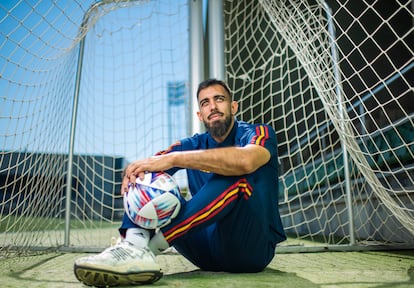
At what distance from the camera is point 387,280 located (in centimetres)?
127

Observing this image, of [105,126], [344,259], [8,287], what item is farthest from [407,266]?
[105,126]

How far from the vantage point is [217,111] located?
1.58 metres

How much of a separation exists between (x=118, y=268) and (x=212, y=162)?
459 millimetres

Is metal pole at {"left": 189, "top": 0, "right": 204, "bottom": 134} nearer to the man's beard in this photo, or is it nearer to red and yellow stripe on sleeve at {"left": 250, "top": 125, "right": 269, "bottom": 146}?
the man's beard

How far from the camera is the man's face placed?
156 cm

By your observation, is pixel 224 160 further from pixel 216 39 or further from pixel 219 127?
pixel 216 39

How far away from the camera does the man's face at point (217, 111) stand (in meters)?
1.56

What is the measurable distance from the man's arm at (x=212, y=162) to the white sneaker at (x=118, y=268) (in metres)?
0.26

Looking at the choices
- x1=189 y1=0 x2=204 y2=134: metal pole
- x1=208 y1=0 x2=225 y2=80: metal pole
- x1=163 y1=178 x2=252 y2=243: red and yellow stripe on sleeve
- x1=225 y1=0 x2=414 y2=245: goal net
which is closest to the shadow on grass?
x1=163 y1=178 x2=252 y2=243: red and yellow stripe on sleeve

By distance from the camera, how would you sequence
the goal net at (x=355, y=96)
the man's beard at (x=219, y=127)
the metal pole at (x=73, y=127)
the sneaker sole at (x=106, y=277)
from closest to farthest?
the sneaker sole at (x=106, y=277) < the man's beard at (x=219, y=127) < the goal net at (x=355, y=96) < the metal pole at (x=73, y=127)

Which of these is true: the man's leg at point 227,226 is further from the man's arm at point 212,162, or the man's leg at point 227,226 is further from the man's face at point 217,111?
the man's face at point 217,111

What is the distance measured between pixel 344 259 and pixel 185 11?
1.92 m

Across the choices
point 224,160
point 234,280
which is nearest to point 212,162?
point 224,160

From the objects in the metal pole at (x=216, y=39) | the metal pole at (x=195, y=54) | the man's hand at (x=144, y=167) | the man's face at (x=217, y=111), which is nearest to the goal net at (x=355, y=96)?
the metal pole at (x=216, y=39)
